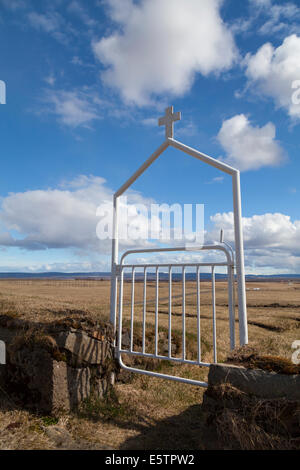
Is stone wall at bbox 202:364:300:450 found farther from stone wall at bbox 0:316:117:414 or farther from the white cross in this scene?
the white cross

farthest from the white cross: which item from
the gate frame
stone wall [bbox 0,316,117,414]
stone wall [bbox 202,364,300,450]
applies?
stone wall [bbox 202,364,300,450]

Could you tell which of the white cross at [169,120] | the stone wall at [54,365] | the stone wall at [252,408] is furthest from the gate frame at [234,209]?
the stone wall at [252,408]

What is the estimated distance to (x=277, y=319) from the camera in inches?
374

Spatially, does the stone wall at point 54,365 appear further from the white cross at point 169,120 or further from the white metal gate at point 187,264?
the white cross at point 169,120

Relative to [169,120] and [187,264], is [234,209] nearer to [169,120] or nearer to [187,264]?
[187,264]

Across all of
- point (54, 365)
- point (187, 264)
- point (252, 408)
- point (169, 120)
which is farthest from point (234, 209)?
point (54, 365)

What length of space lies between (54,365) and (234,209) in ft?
9.33

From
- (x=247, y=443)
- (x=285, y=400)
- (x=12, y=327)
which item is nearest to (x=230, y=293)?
(x=285, y=400)

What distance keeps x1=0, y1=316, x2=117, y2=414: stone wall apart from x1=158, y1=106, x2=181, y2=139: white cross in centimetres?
304

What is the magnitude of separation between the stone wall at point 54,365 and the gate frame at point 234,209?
703mm

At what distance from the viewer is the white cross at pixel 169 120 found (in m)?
4.69
